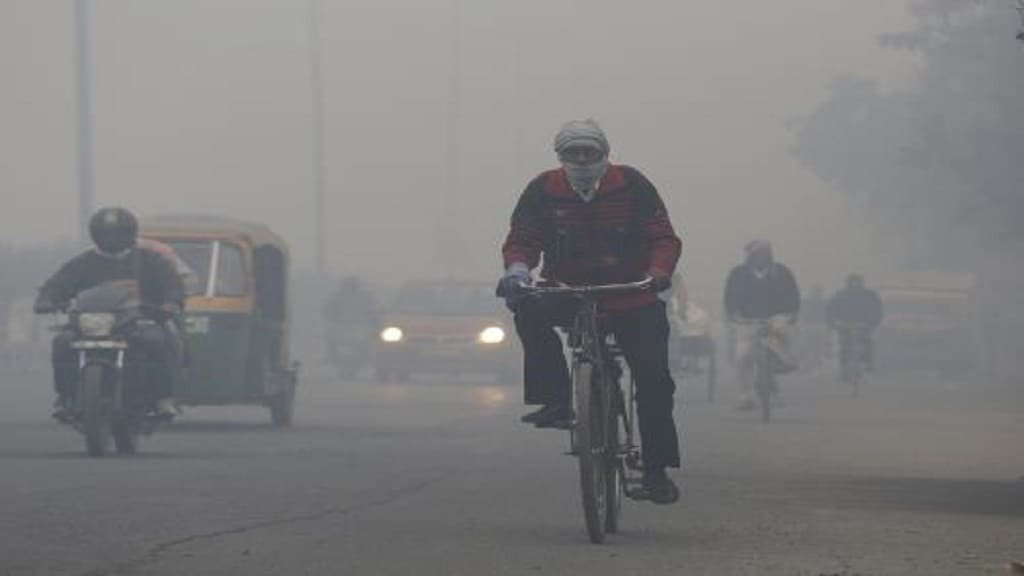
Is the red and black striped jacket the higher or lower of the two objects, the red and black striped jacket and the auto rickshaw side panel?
the higher

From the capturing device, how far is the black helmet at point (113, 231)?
19.0m

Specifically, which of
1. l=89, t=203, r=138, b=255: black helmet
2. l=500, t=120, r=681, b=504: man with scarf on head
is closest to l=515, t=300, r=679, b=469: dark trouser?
l=500, t=120, r=681, b=504: man with scarf on head

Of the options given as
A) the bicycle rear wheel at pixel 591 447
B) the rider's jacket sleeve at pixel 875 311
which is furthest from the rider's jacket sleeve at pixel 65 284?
the rider's jacket sleeve at pixel 875 311

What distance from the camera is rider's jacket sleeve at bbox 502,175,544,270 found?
1162 centimetres

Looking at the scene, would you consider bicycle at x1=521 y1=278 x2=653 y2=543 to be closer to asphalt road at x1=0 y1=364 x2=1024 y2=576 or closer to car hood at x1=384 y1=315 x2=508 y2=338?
asphalt road at x1=0 y1=364 x2=1024 y2=576

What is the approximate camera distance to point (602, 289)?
1124 cm

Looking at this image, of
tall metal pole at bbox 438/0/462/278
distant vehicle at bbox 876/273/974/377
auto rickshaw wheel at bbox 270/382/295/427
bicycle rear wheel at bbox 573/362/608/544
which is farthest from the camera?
tall metal pole at bbox 438/0/462/278

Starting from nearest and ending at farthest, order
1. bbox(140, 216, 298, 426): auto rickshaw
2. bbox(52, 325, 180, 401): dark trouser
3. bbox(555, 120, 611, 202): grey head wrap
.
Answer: bbox(555, 120, 611, 202): grey head wrap, bbox(52, 325, 180, 401): dark trouser, bbox(140, 216, 298, 426): auto rickshaw

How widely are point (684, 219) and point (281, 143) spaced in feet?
50.0

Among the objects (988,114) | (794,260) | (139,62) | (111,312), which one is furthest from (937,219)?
(111,312)

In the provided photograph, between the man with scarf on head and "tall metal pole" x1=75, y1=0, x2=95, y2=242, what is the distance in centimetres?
3765

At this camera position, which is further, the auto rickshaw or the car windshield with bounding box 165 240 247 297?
the car windshield with bounding box 165 240 247 297

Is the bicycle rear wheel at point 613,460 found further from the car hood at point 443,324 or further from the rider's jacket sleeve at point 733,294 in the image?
the car hood at point 443,324

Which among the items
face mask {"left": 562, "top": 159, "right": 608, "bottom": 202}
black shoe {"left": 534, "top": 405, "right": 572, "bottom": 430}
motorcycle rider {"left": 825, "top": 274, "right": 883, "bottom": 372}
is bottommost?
motorcycle rider {"left": 825, "top": 274, "right": 883, "bottom": 372}
